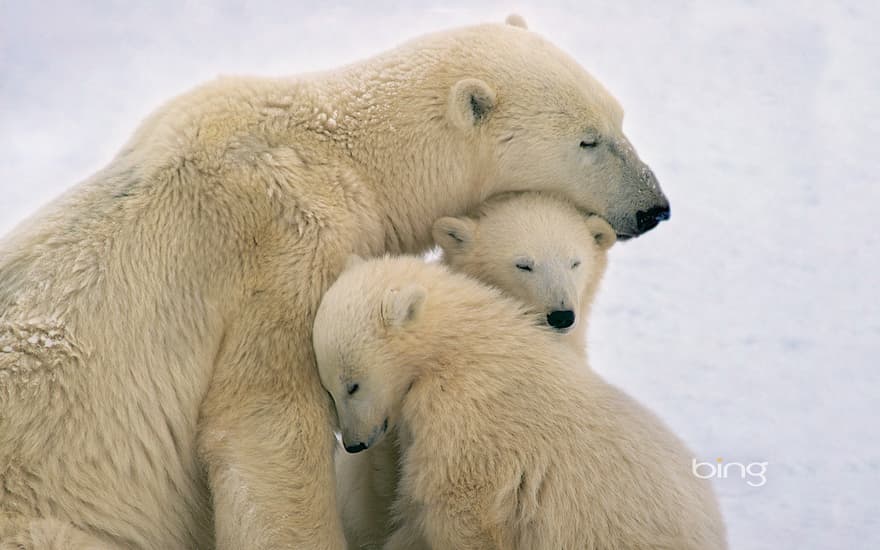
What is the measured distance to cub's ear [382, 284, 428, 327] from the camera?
3600mm

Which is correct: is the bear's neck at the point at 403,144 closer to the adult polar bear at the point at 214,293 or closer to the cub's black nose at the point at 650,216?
the adult polar bear at the point at 214,293

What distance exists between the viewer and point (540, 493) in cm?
343

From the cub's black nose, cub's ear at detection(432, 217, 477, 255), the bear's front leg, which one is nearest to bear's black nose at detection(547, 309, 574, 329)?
cub's ear at detection(432, 217, 477, 255)

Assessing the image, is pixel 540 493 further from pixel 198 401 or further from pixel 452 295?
pixel 198 401

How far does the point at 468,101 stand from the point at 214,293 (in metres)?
1.04

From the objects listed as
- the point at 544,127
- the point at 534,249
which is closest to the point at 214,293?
the point at 534,249

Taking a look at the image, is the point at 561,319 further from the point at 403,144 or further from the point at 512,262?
the point at 403,144

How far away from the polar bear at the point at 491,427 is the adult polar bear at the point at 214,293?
0.53 ft

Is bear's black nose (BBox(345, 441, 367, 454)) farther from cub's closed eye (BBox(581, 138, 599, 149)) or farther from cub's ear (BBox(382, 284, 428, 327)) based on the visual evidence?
cub's closed eye (BBox(581, 138, 599, 149))

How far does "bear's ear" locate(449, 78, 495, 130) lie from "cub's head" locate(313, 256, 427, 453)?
59cm

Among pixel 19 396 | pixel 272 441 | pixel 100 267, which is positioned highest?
pixel 100 267

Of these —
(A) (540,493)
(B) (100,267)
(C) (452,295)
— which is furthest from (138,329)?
(A) (540,493)

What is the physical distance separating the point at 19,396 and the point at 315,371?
87cm

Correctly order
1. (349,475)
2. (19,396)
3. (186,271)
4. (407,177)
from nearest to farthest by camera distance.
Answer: (19,396) < (186,271) < (407,177) < (349,475)
